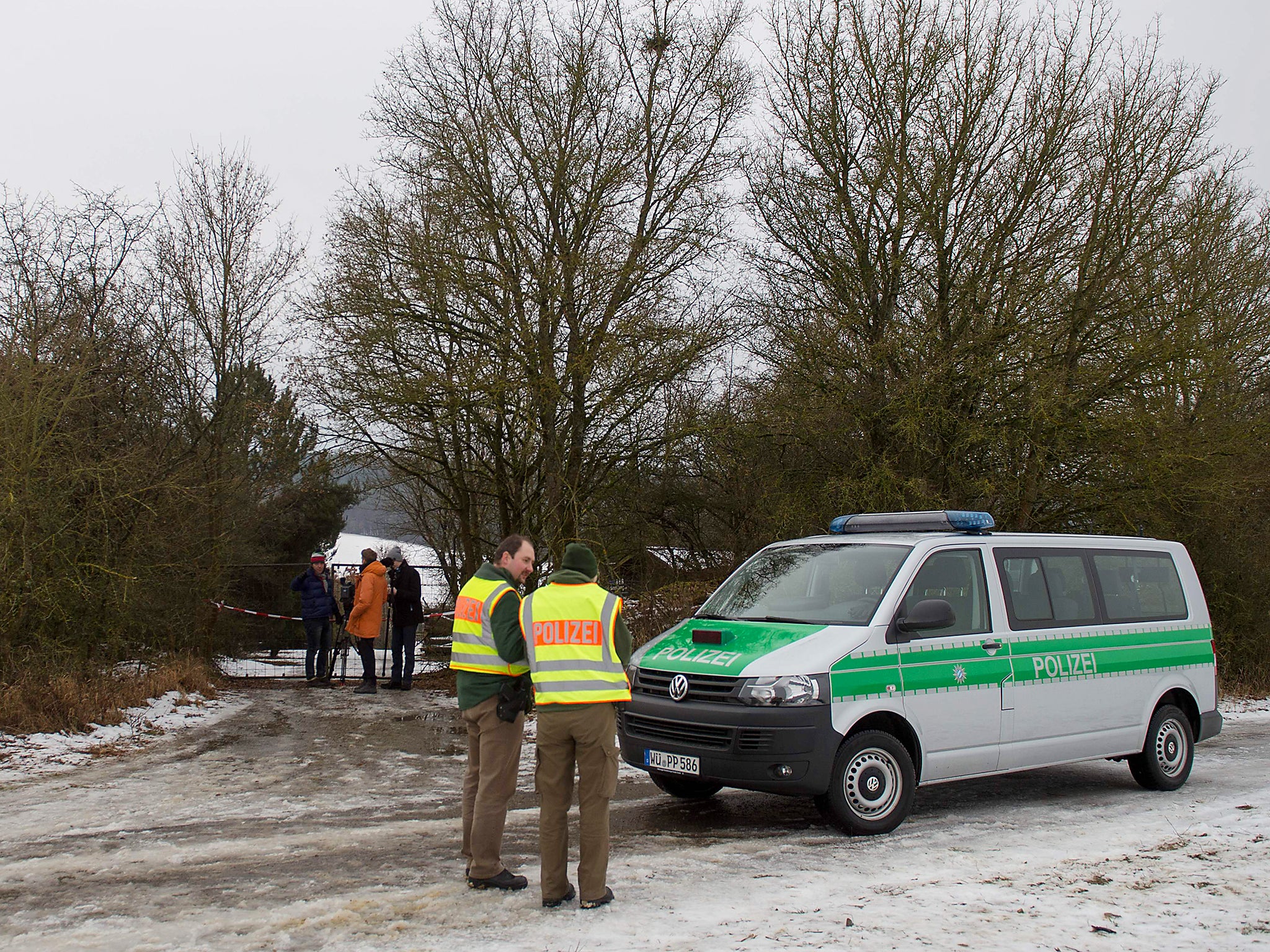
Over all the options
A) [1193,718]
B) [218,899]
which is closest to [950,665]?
[1193,718]

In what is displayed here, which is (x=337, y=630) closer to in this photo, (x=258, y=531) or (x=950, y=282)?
(x=258, y=531)

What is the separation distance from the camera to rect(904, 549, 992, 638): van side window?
7410 millimetres

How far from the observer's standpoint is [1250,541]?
16234mm

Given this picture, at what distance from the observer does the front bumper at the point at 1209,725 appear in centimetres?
889

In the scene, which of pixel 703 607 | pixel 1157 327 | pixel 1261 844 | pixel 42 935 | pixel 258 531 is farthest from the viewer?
pixel 258 531

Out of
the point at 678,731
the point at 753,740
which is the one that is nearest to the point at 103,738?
the point at 678,731

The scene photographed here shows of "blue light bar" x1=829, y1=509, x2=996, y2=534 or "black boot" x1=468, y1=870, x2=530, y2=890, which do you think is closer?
"black boot" x1=468, y1=870, x2=530, y2=890

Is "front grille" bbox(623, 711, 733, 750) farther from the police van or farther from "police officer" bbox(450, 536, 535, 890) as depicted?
"police officer" bbox(450, 536, 535, 890)

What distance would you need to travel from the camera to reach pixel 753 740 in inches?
259

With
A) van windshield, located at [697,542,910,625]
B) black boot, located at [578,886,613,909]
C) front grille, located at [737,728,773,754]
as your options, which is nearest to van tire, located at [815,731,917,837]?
front grille, located at [737,728,773,754]

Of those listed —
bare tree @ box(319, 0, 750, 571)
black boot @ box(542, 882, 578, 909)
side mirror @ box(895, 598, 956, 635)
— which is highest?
bare tree @ box(319, 0, 750, 571)

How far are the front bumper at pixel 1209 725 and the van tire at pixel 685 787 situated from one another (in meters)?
4.16

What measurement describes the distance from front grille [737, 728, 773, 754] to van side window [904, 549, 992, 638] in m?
1.48

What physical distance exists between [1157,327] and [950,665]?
9418mm
